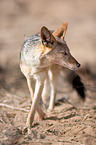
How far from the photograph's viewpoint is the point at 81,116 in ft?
11.0

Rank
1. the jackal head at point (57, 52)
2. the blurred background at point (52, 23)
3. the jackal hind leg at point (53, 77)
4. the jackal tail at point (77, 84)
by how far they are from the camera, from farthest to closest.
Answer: the blurred background at point (52, 23) → the jackal tail at point (77, 84) → the jackal hind leg at point (53, 77) → the jackal head at point (57, 52)

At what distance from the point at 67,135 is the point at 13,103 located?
162cm

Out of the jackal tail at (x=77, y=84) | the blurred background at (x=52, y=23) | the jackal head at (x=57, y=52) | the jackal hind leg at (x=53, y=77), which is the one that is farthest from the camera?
the blurred background at (x=52, y=23)

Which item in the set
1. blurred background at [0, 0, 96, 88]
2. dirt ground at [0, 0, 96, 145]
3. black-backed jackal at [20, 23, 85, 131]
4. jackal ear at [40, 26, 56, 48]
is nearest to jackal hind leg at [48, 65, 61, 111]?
dirt ground at [0, 0, 96, 145]

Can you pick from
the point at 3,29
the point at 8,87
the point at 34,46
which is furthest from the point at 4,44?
the point at 34,46

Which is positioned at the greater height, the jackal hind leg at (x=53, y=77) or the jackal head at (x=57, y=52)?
the jackal head at (x=57, y=52)

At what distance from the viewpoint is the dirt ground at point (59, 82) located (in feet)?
8.85

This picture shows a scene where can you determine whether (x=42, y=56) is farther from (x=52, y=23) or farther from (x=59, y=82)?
(x=52, y=23)

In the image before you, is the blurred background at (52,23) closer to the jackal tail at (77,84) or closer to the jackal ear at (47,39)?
the jackal tail at (77,84)

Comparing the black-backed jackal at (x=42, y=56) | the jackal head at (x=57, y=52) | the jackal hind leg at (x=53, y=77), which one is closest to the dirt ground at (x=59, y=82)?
the jackal hind leg at (x=53, y=77)

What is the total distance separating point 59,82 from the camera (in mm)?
5414

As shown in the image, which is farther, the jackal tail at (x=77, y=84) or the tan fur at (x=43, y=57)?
the jackal tail at (x=77, y=84)

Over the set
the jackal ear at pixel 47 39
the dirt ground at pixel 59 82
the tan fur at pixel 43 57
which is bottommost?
the dirt ground at pixel 59 82

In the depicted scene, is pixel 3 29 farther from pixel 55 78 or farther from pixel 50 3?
pixel 55 78
